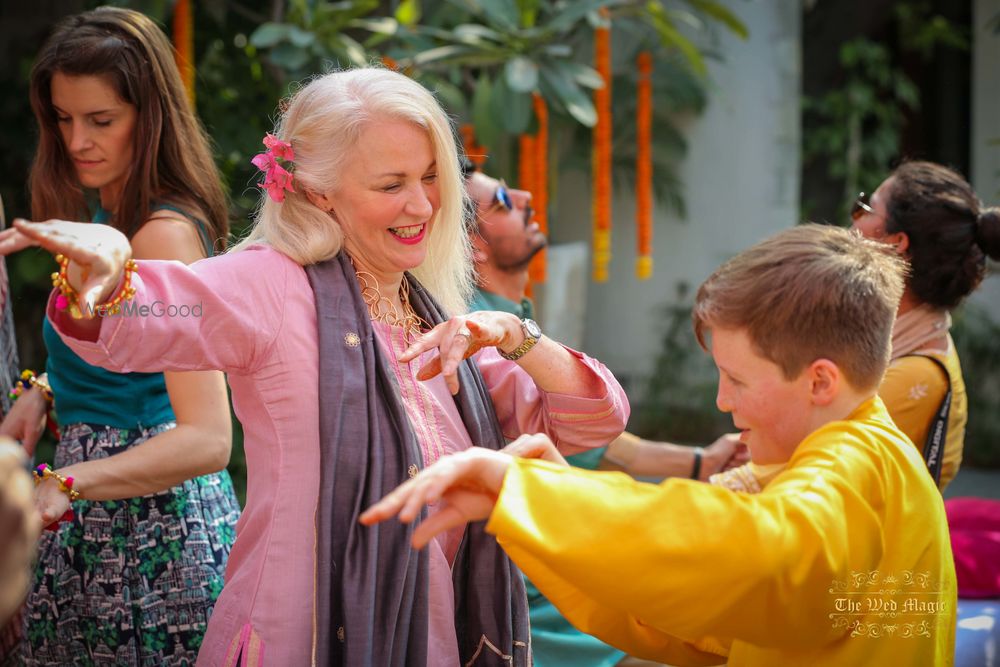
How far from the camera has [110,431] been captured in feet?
7.10

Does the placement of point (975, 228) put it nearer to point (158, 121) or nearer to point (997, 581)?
point (997, 581)

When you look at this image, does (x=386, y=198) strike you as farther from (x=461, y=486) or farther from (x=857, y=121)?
(x=857, y=121)

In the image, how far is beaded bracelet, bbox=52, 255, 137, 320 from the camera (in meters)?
1.43

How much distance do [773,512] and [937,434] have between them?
4.69ft

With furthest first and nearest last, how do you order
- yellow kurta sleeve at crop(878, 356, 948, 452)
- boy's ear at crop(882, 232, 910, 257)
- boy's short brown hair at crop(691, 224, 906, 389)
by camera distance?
1. boy's ear at crop(882, 232, 910, 257)
2. yellow kurta sleeve at crop(878, 356, 948, 452)
3. boy's short brown hair at crop(691, 224, 906, 389)

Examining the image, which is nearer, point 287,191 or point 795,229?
point 795,229

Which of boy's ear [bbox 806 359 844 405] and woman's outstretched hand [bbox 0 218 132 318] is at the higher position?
woman's outstretched hand [bbox 0 218 132 318]

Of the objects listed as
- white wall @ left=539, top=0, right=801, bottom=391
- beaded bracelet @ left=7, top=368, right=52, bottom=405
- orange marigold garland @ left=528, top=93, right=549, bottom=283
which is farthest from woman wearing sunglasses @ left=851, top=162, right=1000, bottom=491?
white wall @ left=539, top=0, right=801, bottom=391

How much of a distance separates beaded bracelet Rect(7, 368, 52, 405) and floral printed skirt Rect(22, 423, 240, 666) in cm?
17

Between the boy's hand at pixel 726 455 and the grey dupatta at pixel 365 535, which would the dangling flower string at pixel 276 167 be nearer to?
the grey dupatta at pixel 365 535

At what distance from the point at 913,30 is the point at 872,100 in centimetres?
68

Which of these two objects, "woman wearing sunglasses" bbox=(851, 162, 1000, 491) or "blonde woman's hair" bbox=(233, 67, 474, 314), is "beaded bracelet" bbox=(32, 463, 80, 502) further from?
"woman wearing sunglasses" bbox=(851, 162, 1000, 491)

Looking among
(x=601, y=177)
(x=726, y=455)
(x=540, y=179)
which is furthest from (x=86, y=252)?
(x=601, y=177)

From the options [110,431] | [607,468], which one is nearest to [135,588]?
[110,431]
